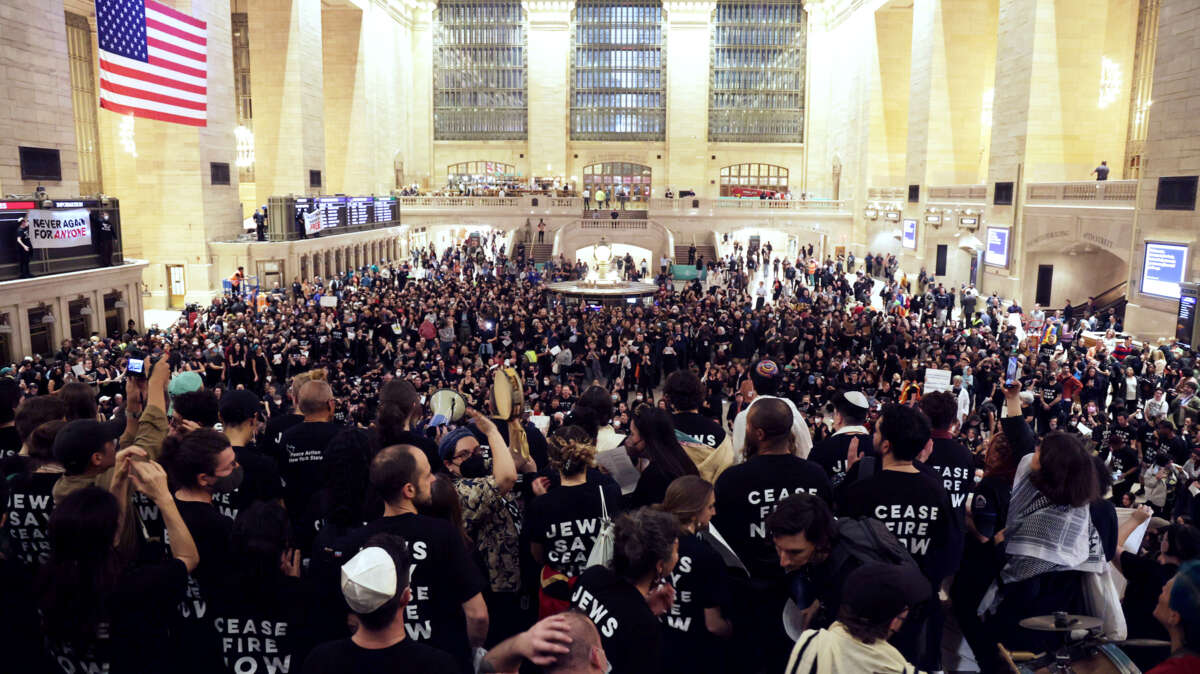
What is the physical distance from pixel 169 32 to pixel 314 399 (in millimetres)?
22258

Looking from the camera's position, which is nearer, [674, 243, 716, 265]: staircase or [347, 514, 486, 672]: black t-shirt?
[347, 514, 486, 672]: black t-shirt

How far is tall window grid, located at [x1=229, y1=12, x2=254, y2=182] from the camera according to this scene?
44.0 meters

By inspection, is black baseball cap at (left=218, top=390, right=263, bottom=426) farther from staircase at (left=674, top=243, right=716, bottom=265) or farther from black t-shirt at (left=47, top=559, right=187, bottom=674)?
staircase at (left=674, top=243, right=716, bottom=265)

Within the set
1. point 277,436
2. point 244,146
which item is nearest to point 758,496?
point 277,436

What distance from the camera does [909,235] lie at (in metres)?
37.7

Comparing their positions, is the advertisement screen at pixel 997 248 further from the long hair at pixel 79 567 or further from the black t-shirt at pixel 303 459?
the long hair at pixel 79 567

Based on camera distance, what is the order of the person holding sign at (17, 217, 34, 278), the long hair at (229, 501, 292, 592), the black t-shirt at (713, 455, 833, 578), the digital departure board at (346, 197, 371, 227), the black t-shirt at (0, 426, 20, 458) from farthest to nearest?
the digital departure board at (346, 197, 371, 227)
the person holding sign at (17, 217, 34, 278)
the black t-shirt at (0, 426, 20, 458)
the black t-shirt at (713, 455, 833, 578)
the long hair at (229, 501, 292, 592)

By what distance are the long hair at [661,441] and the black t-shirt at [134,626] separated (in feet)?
7.98

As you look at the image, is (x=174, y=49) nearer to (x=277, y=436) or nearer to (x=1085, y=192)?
(x=277, y=436)

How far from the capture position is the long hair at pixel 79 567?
3.42 metres

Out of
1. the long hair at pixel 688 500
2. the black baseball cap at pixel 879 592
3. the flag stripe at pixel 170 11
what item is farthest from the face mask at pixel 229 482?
the flag stripe at pixel 170 11

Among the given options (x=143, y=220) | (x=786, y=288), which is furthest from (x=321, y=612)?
(x=786, y=288)

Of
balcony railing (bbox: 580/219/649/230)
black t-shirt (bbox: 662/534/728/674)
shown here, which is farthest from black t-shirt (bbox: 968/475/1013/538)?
balcony railing (bbox: 580/219/649/230)

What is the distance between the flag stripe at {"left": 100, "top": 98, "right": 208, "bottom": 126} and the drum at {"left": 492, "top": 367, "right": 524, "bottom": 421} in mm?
20236
